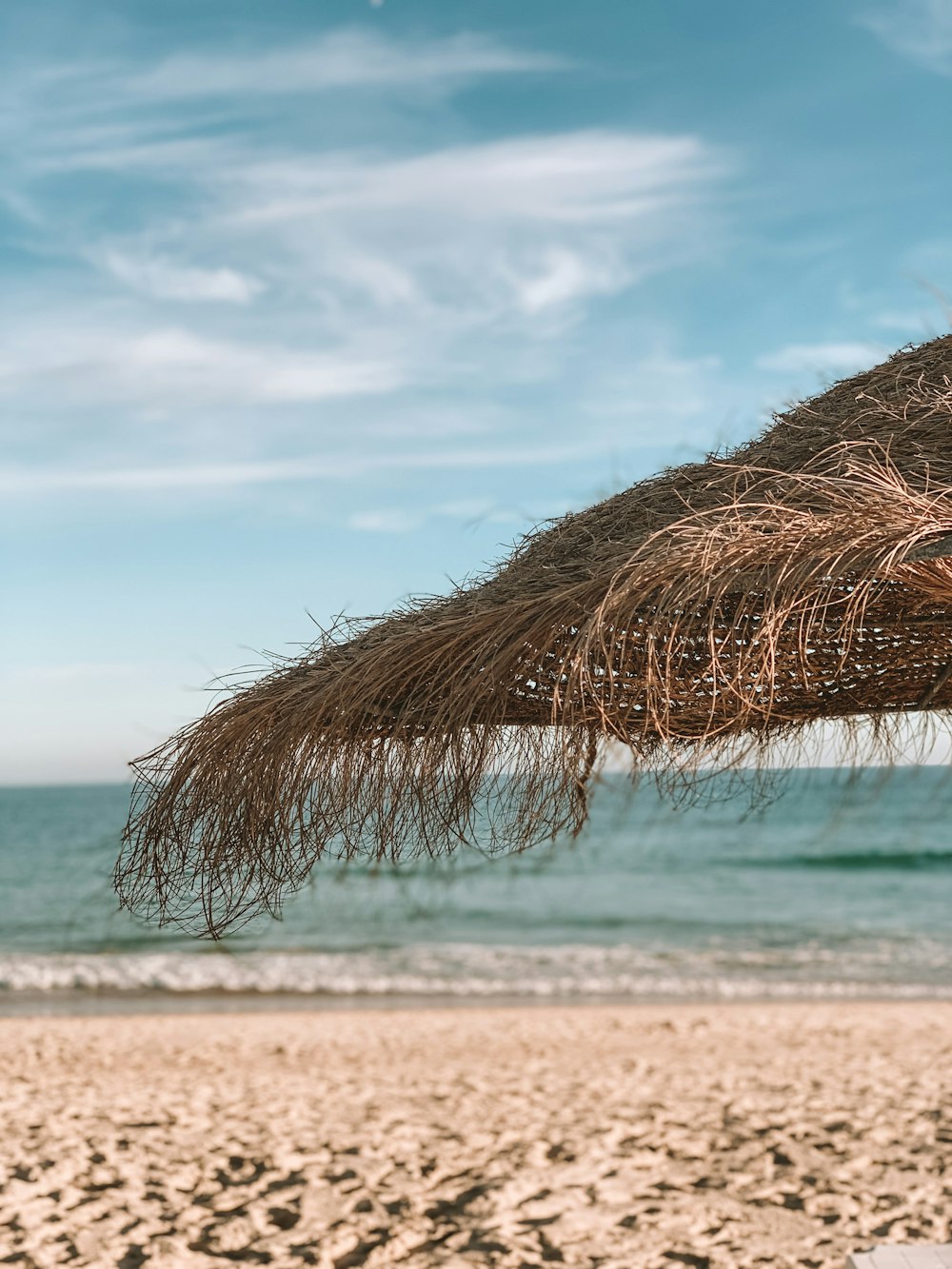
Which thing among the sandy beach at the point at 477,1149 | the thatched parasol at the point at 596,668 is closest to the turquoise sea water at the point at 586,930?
the thatched parasol at the point at 596,668

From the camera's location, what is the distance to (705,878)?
21391 millimetres

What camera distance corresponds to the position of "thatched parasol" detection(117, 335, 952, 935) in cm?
218

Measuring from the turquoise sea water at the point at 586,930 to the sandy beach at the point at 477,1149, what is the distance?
1.42 m

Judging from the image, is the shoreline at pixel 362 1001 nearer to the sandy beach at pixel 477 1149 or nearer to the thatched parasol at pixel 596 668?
the sandy beach at pixel 477 1149

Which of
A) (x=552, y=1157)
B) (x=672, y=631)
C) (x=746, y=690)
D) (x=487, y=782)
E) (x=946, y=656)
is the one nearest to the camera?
(x=672, y=631)

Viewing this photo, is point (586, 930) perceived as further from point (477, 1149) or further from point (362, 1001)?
point (477, 1149)

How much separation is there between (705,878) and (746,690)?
65.2 ft

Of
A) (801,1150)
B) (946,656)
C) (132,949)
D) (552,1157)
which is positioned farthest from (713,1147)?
(132,949)

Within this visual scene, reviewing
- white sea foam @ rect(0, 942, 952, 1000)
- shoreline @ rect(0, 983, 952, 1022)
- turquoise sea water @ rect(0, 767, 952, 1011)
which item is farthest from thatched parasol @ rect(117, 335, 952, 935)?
white sea foam @ rect(0, 942, 952, 1000)

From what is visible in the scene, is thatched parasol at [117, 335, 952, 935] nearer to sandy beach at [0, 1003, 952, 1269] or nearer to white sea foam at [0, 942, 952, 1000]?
sandy beach at [0, 1003, 952, 1269]

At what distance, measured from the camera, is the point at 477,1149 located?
212 inches

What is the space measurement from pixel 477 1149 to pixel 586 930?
11.5 metres

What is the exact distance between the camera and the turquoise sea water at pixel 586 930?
479 inches

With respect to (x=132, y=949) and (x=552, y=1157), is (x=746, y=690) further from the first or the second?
(x=132, y=949)
